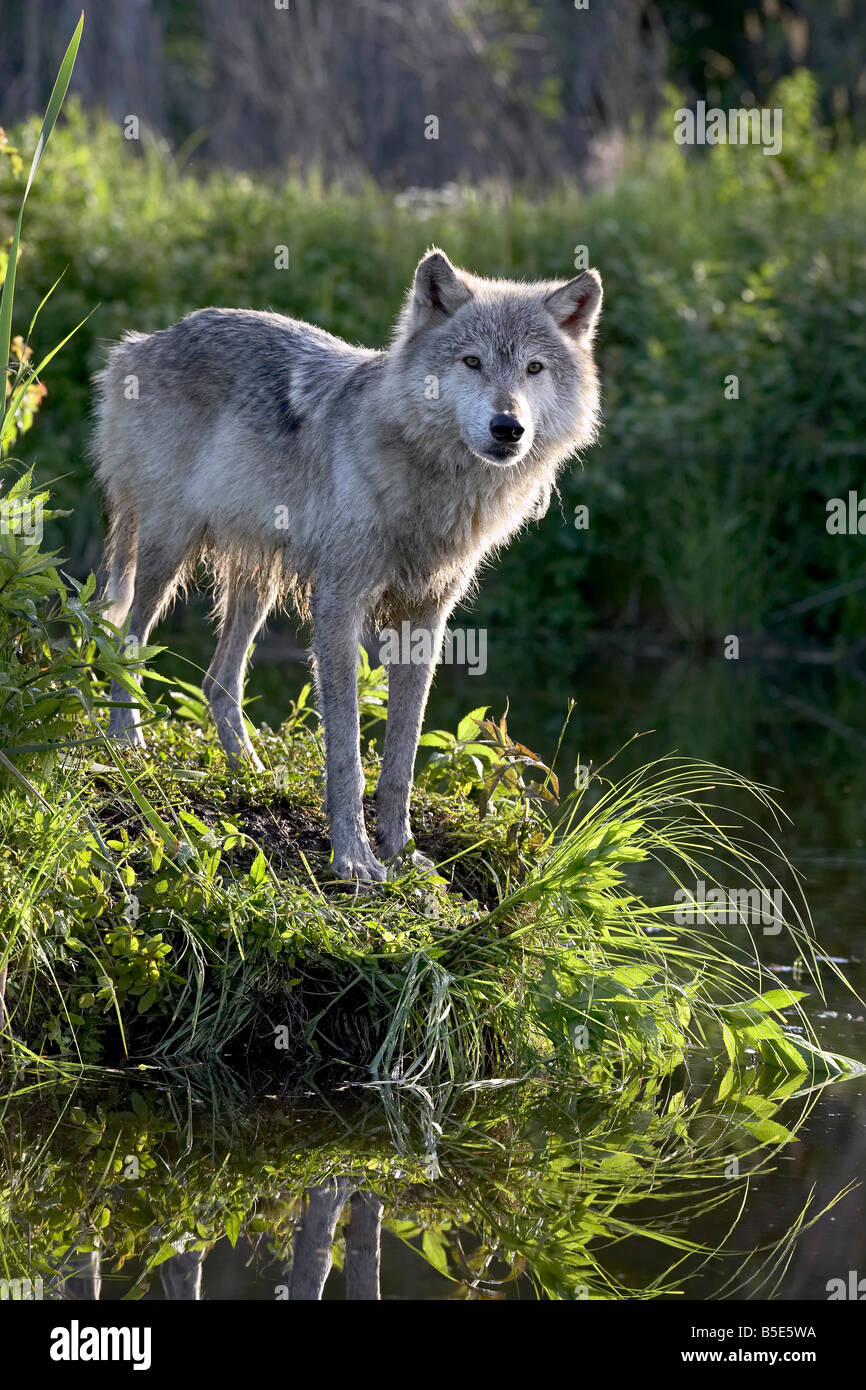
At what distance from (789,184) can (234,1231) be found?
48.7 ft

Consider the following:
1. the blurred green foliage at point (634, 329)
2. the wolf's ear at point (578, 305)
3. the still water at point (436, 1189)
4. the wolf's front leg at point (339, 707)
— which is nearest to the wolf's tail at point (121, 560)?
the wolf's front leg at point (339, 707)

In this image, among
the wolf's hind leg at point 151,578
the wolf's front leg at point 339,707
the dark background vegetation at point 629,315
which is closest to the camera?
the wolf's front leg at point 339,707

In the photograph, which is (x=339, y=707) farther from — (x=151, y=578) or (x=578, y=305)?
(x=578, y=305)

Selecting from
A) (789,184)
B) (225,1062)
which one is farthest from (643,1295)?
(789,184)

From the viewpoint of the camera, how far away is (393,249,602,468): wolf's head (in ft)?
17.1

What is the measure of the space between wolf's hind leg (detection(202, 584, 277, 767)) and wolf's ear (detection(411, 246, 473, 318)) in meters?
1.69

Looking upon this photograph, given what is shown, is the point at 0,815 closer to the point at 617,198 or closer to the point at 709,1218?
the point at 709,1218

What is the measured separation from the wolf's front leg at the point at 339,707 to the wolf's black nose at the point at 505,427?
81cm

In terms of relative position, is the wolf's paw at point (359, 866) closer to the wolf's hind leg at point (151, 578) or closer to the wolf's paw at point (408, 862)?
the wolf's paw at point (408, 862)

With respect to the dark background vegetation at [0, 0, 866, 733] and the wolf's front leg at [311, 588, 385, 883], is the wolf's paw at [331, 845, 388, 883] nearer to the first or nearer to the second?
the wolf's front leg at [311, 588, 385, 883]

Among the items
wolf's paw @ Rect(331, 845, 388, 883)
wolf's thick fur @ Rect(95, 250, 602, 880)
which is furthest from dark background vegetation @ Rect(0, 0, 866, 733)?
wolf's paw @ Rect(331, 845, 388, 883)

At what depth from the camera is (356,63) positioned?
2620 cm

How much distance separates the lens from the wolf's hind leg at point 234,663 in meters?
6.41

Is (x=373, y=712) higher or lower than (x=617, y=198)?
lower
